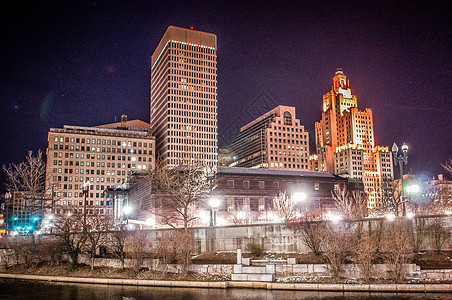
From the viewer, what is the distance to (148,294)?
33.9m

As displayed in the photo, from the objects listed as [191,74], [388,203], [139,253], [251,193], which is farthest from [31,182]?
[191,74]

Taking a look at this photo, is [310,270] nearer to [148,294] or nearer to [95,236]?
[148,294]

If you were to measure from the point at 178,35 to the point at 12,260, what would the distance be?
147237mm

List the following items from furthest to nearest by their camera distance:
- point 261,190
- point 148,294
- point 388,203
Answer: point 388,203, point 261,190, point 148,294

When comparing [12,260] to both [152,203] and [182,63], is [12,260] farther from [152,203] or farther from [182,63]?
[182,63]

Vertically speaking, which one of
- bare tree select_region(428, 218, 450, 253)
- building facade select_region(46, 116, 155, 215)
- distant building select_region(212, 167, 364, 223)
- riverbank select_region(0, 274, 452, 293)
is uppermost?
building facade select_region(46, 116, 155, 215)

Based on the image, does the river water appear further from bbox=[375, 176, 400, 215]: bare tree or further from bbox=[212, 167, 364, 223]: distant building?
bbox=[212, 167, 364, 223]: distant building

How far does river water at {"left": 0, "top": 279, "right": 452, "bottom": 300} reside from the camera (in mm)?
30188

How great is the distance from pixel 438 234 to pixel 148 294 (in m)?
24.6

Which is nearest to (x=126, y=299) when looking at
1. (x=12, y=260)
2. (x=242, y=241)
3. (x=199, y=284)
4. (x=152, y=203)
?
(x=199, y=284)

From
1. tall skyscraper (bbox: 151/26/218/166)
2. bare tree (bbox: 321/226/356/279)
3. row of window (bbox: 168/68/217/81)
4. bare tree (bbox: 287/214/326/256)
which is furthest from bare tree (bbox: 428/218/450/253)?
row of window (bbox: 168/68/217/81)

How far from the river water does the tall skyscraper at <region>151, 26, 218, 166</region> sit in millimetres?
131938

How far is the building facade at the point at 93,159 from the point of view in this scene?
154 m

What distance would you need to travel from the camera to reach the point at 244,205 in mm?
82312
